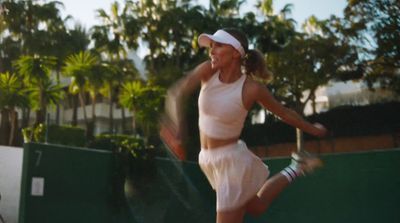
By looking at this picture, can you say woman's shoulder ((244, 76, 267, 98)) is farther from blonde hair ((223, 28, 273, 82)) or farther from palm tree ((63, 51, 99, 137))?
palm tree ((63, 51, 99, 137))

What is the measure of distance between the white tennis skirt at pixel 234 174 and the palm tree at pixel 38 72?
1025 inches

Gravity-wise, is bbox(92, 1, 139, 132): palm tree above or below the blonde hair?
above

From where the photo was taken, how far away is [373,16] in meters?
18.4

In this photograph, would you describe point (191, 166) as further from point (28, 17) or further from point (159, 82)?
point (28, 17)

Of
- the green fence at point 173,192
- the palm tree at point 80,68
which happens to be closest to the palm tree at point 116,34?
the palm tree at point 80,68

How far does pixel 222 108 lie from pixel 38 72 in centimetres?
2659

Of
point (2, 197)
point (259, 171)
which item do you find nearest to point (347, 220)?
point (259, 171)

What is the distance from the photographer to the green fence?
252 inches

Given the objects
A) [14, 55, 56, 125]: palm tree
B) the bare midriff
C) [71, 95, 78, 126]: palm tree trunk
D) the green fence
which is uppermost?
[14, 55, 56, 125]: palm tree

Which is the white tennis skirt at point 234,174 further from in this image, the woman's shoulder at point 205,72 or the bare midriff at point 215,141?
the woman's shoulder at point 205,72

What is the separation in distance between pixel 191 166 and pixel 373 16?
1245 centimetres

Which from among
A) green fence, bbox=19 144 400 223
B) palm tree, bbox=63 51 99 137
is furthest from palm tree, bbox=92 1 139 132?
green fence, bbox=19 144 400 223

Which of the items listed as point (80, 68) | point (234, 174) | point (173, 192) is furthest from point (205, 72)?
point (80, 68)

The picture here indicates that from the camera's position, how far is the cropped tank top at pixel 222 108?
8.43 feet
